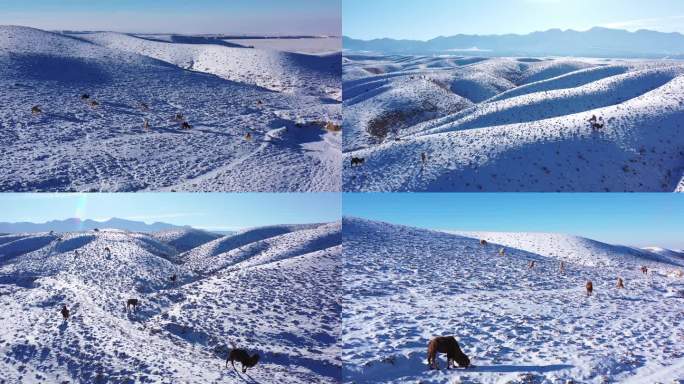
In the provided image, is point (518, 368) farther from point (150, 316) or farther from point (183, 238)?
point (183, 238)

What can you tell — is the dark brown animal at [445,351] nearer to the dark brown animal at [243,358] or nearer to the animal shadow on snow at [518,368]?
the animal shadow on snow at [518,368]

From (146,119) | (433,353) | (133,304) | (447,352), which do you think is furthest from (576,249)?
(133,304)

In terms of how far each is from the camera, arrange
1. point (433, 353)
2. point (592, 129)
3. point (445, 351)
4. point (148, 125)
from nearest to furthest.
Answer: point (433, 353)
point (445, 351)
point (148, 125)
point (592, 129)

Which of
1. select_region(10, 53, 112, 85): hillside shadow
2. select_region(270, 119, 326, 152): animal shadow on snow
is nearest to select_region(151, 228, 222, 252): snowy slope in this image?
select_region(270, 119, 326, 152): animal shadow on snow

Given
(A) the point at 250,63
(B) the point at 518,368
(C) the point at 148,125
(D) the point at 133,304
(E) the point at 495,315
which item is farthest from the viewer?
(A) the point at 250,63

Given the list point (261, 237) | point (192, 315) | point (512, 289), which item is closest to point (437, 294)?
point (512, 289)
